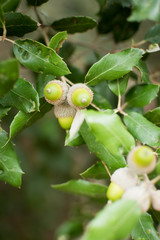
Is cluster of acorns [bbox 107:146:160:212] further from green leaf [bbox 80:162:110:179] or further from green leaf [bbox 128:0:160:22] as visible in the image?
green leaf [bbox 128:0:160:22]

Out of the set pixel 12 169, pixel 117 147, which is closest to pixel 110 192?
pixel 117 147

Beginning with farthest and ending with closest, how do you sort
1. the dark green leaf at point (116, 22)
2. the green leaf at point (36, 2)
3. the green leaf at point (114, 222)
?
the dark green leaf at point (116, 22) < the green leaf at point (36, 2) < the green leaf at point (114, 222)

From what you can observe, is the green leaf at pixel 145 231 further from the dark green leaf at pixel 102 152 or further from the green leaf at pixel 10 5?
the green leaf at pixel 10 5

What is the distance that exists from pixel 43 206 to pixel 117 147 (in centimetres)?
207

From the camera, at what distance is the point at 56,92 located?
0.88 meters

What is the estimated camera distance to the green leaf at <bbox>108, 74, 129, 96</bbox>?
100 centimetres

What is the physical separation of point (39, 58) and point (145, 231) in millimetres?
598

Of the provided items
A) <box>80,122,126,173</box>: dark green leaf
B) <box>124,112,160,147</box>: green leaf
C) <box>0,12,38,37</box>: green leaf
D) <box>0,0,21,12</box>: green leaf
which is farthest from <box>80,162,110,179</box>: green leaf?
<box>0,0,21,12</box>: green leaf

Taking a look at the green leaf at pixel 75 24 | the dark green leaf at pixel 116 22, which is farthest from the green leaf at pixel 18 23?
the dark green leaf at pixel 116 22

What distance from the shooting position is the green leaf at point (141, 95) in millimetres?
1020

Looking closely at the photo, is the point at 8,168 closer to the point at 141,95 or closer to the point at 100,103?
the point at 100,103

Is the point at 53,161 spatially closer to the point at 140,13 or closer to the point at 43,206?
the point at 43,206

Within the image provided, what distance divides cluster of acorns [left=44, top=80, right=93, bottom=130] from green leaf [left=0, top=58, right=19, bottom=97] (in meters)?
0.17

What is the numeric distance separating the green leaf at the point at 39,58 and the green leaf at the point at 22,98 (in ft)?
0.21
